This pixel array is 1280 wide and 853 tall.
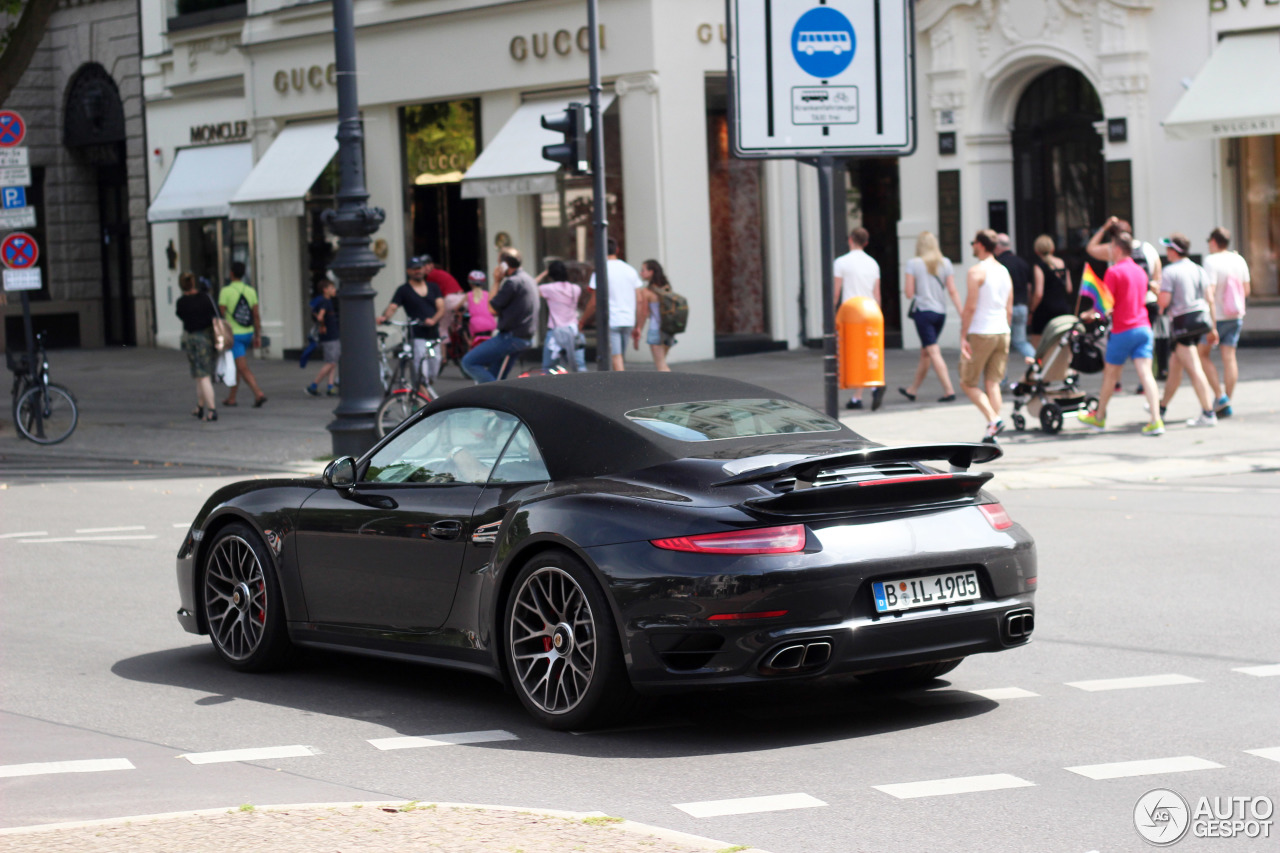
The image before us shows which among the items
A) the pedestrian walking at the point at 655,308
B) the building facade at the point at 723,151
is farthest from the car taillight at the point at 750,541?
the building facade at the point at 723,151

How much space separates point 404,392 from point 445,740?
11076 millimetres

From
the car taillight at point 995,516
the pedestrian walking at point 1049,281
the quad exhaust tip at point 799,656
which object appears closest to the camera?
the quad exhaust tip at point 799,656

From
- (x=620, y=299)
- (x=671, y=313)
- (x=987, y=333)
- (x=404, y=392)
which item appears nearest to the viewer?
(x=987, y=333)

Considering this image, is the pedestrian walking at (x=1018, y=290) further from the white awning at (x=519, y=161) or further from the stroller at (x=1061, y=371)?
the white awning at (x=519, y=161)

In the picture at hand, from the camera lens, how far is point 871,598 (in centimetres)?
607

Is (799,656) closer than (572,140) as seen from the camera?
Yes

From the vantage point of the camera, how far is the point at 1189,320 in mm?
16797

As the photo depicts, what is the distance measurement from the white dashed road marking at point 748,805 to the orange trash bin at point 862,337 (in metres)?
11.3

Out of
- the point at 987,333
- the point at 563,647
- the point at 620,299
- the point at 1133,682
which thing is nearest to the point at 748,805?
the point at 563,647

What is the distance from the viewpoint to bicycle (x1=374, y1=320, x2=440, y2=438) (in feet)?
56.0

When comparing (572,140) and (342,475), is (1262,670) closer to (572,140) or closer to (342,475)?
(342,475)

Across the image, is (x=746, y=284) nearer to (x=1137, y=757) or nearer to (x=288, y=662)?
(x=288, y=662)

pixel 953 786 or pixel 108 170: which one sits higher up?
pixel 108 170

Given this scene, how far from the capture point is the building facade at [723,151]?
Answer: 24.9m
